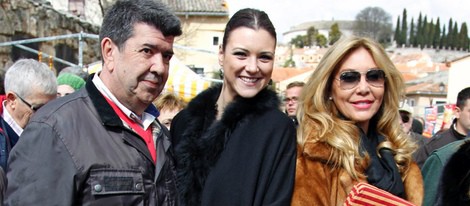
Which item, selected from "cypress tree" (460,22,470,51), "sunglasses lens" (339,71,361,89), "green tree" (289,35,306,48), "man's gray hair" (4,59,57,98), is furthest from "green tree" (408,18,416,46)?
"sunglasses lens" (339,71,361,89)

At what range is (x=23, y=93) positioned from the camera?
3.56 metres

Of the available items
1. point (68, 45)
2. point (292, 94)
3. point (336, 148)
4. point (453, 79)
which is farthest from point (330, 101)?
point (453, 79)

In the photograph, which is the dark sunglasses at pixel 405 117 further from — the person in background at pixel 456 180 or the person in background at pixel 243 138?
the person in background at pixel 243 138

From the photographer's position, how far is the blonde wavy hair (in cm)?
262

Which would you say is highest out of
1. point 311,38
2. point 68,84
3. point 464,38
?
point 464,38

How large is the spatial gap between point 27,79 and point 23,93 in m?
0.11

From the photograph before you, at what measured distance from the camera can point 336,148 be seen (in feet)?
8.53

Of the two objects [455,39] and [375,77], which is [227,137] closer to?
[375,77]

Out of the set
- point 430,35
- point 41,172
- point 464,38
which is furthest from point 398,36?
point 41,172

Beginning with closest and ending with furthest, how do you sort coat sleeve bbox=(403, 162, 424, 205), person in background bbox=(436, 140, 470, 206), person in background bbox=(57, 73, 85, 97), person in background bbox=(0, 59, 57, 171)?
person in background bbox=(436, 140, 470, 206)
coat sleeve bbox=(403, 162, 424, 205)
person in background bbox=(0, 59, 57, 171)
person in background bbox=(57, 73, 85, 97)

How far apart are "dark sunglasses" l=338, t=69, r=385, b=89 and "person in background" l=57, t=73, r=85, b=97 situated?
3260 millimetres

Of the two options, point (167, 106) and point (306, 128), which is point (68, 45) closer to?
point (167, 106)

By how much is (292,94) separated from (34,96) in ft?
10.6

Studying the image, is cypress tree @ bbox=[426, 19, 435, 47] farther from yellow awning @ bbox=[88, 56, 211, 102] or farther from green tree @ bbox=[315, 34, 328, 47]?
yellow awning @ bbox=[88, 56, 211, 102]
